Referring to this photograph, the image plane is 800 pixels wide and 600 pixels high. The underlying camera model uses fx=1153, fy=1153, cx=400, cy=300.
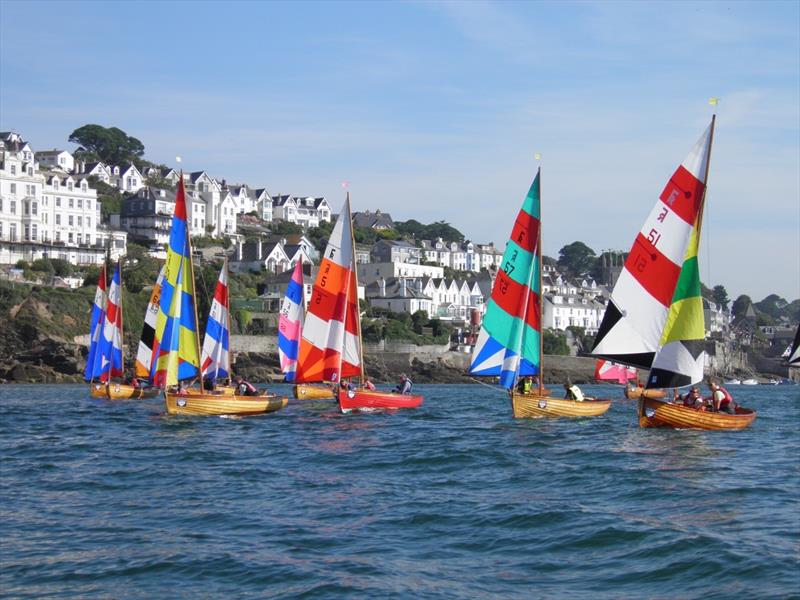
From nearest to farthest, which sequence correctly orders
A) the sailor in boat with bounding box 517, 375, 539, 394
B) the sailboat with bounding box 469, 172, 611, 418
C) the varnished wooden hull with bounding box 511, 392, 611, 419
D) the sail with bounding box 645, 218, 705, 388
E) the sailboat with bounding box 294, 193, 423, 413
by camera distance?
the sail with bounding box 645, 218, 705, 388 < the varnished wooden hull with bounding box 511, 392, 611, 419 < the sailboat with bounding box 469, 172, 611, 418 < the sailor in boat with bounding box 517, 375, 539, 394 < the sailboat with bounding box 294, 193, 423, 413

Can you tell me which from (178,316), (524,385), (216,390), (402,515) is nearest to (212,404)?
(178,316)

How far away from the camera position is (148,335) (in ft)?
189

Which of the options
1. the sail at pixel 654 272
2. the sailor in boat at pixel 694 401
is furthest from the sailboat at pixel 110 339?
the sailor in boat at pixel 694 401

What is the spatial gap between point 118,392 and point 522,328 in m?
26.3

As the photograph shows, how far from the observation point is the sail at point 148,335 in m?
55.7

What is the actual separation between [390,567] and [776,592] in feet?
17.5

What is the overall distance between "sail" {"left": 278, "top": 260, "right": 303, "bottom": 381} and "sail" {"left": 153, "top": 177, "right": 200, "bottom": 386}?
19007 millimetres

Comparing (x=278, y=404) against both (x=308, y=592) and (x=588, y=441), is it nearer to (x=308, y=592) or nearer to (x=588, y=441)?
(x=588, y=441)

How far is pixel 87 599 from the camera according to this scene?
50.1 ft

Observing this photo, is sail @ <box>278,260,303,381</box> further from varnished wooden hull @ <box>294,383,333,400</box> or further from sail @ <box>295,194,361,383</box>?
sail @ <box>295,194,361,383</box>

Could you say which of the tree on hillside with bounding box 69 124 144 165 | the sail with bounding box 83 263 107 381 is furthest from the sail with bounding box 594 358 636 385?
the tree on hillside with bounding box 69 124 144 165

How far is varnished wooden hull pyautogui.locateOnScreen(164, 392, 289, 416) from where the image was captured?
135 ft

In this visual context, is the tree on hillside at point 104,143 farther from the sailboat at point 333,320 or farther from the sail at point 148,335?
the sailboat at point 333,320

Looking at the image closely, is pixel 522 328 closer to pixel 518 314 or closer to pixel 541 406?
pixel 518 314
